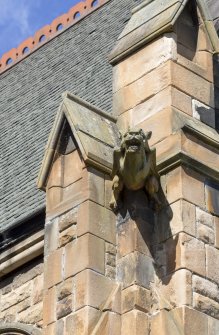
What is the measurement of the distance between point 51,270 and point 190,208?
118 centimetres

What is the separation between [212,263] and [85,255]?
0.96 metres

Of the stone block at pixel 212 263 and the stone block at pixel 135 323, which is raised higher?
the stone block at pixel 212 263

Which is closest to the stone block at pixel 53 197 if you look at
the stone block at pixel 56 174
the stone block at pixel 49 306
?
the stone block at pixel 56 174

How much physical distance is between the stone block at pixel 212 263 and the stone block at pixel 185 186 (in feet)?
1.24

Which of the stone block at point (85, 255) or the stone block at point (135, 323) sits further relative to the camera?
the stone block at point (85, 255)

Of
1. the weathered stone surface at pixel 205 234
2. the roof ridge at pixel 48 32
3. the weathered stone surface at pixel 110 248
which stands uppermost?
the roof ridge at pixel 48 32

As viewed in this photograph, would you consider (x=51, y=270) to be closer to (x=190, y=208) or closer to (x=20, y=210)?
(x=190, y=208)

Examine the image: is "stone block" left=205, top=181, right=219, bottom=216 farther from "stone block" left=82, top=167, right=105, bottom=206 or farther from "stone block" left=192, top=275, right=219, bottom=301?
"stone block" left=82, top=167, right=105, bottom=206

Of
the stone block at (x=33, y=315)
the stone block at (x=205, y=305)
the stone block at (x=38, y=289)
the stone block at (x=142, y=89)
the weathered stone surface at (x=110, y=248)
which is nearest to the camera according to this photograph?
the stone block at (x=205, y=305)

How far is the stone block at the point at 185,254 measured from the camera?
8750mm

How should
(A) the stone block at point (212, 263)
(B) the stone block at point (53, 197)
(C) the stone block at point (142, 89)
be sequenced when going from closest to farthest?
(A) the stone block at point (212, 263)
(B) the stone block at point (53, 197)
(C) the stone block at point (142, 89)

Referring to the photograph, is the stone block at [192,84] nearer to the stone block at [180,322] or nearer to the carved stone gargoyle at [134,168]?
the carved stone gargoyle at [134,168]

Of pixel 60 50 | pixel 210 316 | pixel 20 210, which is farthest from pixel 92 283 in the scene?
pixel 60 50

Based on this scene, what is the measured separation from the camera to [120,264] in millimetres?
8953
